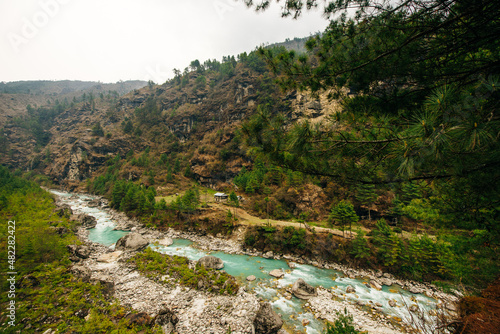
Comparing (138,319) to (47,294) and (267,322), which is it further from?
(267,322)

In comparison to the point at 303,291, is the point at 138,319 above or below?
above

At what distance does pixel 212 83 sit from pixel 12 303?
86586 millimetres

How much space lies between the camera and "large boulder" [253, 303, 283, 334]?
9242 millimetres

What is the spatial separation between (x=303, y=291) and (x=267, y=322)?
13.8ft

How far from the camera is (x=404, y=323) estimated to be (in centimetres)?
995

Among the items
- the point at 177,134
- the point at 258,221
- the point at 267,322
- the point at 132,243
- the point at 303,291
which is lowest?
the point at 258,221

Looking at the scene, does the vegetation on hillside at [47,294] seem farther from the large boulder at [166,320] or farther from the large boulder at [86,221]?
the large boulder at [86,221]

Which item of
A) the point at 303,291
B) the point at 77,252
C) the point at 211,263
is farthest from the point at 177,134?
the point at 303,291

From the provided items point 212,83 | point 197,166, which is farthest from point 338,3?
point 212,83

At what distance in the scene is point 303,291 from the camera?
41.0 feet

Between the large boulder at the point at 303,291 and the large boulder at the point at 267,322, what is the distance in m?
3.10

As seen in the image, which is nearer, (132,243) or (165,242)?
(132,243)

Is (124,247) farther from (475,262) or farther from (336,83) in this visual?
(475,262)

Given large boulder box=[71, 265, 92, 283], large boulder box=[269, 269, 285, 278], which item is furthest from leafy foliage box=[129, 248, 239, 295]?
large boulder box=[269, 269, 285, 278]
